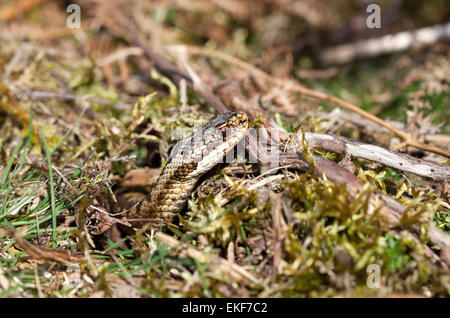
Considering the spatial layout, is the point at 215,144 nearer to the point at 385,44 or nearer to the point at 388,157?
the point at 388,157

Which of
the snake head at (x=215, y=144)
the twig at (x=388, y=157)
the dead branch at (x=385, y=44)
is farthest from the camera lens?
the dead branch at (x=385, y=44)

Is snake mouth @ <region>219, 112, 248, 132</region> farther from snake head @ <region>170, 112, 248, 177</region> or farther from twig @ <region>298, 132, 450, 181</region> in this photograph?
twig @ <region>298, 132, 450, 181</region>

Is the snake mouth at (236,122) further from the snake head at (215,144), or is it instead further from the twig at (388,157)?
the twig at (388,157)

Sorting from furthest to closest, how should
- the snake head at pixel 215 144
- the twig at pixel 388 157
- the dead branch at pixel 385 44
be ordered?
the dead branch at pixel 385 44 < the snake head at pixel 215 144 < the twig at pixel 388 157

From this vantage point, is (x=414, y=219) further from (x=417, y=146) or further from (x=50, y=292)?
(x=50, y=292)

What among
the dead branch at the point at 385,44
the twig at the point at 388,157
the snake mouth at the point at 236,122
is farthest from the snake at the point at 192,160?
the dead branch at the point at 385,44

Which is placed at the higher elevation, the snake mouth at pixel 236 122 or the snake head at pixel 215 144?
the snake mouth at pixel 236 122
